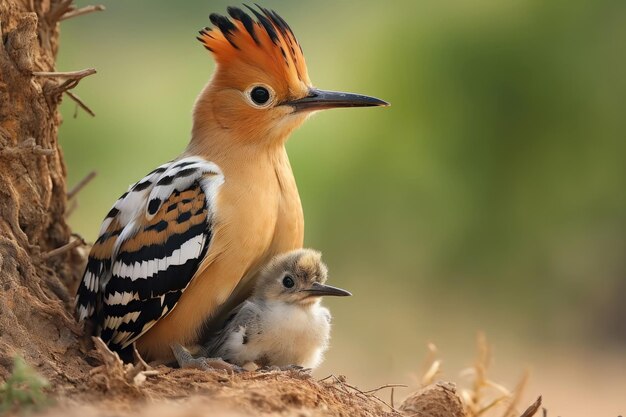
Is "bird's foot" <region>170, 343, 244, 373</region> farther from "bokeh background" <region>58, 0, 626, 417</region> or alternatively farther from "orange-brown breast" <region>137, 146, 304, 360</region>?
"bokeh background" <region>58, 0, 626, 417</region>

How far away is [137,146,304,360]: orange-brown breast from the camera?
4.51 meters

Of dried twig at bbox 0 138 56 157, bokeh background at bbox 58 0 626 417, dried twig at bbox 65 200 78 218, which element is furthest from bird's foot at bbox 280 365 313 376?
bokeh background at bbox 58 0 626 417

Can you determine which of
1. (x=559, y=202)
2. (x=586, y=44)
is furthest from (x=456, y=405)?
(x=586, y=44)

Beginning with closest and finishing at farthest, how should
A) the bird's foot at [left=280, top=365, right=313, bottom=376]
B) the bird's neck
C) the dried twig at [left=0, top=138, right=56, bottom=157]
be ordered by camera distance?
the bird's foot at [left=280, top=365, right=313, bottom=376], the dried twig at [left=0, top=138, right=56, bottom=157], the bird's neck

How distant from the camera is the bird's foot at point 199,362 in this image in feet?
14.3

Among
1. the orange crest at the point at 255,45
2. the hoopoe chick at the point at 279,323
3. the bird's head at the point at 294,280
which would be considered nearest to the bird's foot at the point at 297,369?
the hoopoe chick at the point at 279,323

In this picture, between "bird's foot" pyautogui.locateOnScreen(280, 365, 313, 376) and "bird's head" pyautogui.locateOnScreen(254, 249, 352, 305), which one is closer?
"bird's foot" pyautogui.locateOnScreen(280, 365, 313, 376)

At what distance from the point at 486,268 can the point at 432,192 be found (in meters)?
0.98

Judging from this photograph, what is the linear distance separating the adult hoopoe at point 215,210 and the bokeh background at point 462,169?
571 cm

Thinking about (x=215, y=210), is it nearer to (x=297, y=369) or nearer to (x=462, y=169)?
(x=297, y=369)

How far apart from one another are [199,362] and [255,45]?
4.66 feet

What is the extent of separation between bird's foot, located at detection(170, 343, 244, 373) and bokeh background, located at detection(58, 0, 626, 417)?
5.86 meters

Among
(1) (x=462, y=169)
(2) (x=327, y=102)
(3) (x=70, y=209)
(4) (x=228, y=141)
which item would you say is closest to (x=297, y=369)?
(4) (x=228, y=141)

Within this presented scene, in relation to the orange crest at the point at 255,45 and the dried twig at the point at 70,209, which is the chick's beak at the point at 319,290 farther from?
the dried twig at the point at 70,209
